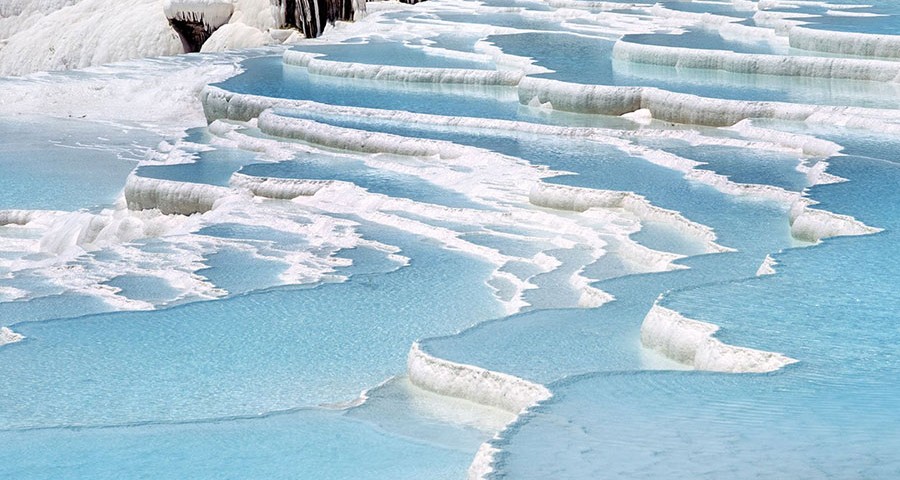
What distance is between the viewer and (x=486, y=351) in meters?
3.81

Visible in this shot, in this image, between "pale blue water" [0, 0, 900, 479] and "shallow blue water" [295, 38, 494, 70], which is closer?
"pale blue water" [0, 0, 900, 479]

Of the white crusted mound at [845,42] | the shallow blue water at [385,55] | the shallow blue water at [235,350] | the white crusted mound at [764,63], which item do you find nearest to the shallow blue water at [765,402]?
the shallow blue water at [235,350]

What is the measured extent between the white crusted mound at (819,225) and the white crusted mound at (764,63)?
3666 mm

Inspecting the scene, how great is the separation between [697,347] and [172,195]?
4451 millimetres

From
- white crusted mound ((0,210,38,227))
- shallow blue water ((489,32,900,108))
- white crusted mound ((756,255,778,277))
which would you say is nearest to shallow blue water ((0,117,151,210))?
white crusted mound ((0,210,38,227))

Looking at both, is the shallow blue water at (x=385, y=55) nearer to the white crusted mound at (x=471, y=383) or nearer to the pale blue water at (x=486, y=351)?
the pale blue water at (x=486, y=351)

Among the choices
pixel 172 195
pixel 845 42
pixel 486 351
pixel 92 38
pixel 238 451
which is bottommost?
pixel 92 38

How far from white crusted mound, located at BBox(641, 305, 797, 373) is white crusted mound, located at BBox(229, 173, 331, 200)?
3.30m

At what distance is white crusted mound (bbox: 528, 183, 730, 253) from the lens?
5.49 m

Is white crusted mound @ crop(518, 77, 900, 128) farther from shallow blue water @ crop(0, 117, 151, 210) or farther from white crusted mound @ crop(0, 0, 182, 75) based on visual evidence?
white crusted mound @ crop(0, 0, 182, 75)

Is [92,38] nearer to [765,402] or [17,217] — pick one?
[17,217]

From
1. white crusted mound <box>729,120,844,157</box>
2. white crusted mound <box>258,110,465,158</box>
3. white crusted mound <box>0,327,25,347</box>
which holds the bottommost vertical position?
white crusted mound <box>0,327,25,347</box>

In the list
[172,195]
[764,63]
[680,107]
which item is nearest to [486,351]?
[172,195]

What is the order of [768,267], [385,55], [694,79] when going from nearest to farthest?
[768,267], [694,79], [385,55]
